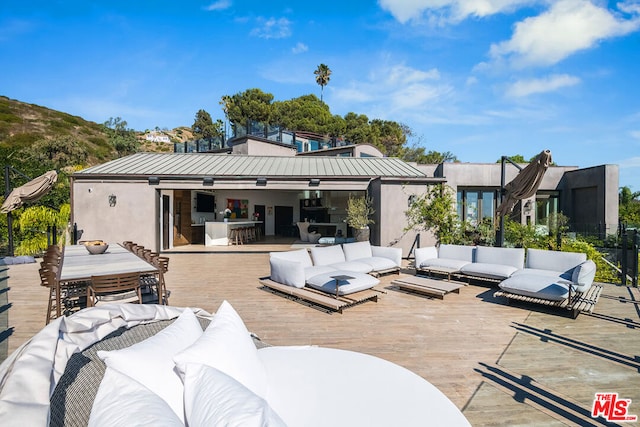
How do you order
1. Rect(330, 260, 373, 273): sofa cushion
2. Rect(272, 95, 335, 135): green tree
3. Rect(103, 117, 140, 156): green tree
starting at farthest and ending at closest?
Rect(103, 117, 140, 156): green tree
Rect(272, 95, 335, 135): green tree
Rect(330, 260, 373, 273): sofa cushion

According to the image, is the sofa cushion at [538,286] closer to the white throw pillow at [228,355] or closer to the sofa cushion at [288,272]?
the sofa cushion at [288,272]

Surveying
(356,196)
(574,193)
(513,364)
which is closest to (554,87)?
(574,193)

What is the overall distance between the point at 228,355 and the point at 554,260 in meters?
6.65

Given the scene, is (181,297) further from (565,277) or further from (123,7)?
(123,7)

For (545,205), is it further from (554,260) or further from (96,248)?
(96,248)

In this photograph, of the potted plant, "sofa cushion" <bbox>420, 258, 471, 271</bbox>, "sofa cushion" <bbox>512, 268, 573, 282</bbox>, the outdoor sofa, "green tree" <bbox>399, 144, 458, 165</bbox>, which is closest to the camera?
the outdoor sofa

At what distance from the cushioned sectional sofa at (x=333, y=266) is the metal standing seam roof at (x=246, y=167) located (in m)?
4.16

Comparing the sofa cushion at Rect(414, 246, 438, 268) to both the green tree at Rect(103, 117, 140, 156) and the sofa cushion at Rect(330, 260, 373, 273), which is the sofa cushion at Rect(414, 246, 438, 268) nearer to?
the sofa cushion at Rect(330, 260, 373, 273)

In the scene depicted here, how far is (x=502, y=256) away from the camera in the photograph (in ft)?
22.0

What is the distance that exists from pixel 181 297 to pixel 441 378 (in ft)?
15.7

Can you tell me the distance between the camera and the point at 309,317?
4.73 m

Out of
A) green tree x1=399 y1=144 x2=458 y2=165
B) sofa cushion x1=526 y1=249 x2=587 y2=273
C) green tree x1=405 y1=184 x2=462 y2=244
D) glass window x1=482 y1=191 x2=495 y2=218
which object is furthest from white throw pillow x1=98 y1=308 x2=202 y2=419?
green tree x1=399 y1=144 x2=458 y2=165

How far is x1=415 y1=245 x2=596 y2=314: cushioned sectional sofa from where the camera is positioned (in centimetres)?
496

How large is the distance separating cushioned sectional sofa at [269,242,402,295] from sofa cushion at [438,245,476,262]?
1.11 meters
